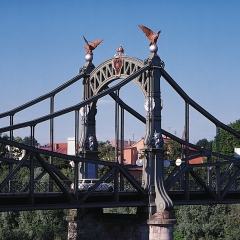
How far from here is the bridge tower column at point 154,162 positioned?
50.6m

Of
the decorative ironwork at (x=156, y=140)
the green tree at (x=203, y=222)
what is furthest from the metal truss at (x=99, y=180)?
the green tree at (x=203, y=222)

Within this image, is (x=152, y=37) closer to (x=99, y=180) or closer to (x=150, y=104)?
(x=150, y=104)

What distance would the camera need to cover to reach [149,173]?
50969 millimetres

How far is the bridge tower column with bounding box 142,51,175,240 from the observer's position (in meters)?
50.6

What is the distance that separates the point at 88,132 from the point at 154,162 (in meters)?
7.59

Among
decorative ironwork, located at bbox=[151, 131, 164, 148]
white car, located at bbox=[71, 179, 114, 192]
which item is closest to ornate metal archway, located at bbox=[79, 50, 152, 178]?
white car, located at bbox=[71, 179, 114, 192]

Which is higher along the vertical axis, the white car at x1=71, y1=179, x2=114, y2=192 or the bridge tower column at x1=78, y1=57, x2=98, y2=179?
the bridge tower column at x1=78, y1=57, x2=98, y2=179

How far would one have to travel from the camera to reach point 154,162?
50.9m

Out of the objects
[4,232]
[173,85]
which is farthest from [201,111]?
[4,232]

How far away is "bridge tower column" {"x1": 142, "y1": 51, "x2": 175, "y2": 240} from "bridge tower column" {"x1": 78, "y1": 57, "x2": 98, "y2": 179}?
646 cm

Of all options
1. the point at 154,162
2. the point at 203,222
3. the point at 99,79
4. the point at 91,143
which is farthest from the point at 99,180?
the point at 203,222

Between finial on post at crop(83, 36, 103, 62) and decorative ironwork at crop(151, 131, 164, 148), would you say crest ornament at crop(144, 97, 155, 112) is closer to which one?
decorative ironwork at crop(151, 131, 164, 148)

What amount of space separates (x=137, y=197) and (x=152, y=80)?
24.1ft

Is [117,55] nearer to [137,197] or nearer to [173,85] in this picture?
[173,85]
